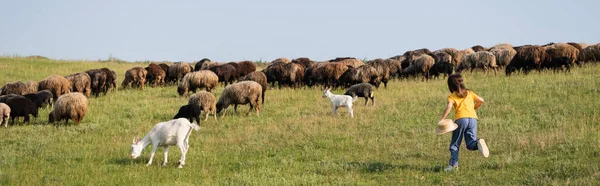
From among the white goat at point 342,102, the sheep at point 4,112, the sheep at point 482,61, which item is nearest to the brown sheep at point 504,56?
the sheep at point 482,61

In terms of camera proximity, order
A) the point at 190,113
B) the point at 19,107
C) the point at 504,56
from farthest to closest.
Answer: the point at 504,56 → the point at 19,107 → the point at 190,113

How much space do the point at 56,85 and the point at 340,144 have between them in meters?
16.2

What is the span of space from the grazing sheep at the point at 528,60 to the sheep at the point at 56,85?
18.0m

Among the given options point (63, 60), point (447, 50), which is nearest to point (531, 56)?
point (447, 50)

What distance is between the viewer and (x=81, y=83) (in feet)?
92.9

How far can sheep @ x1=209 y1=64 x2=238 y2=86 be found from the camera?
102ft

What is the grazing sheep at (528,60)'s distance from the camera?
93.9ft

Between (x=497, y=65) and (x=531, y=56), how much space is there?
2876mm

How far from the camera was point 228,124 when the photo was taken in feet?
61.9

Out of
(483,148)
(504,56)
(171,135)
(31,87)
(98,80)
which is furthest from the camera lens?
(504,56)

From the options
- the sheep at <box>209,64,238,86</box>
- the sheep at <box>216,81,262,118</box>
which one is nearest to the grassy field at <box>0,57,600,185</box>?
the sheep at <box>216,81,262,118</box>

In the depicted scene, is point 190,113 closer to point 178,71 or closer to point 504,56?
point 178,71

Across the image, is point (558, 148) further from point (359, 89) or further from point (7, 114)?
point (7, 114)

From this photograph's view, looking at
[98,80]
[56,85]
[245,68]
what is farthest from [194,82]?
[245,68]
